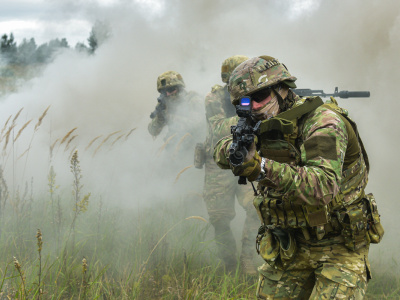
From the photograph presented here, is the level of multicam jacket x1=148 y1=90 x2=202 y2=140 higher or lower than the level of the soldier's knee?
higher

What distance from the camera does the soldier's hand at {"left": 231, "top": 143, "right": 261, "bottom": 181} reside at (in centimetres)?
186

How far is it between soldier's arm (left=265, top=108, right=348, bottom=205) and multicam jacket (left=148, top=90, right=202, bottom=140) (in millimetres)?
3717

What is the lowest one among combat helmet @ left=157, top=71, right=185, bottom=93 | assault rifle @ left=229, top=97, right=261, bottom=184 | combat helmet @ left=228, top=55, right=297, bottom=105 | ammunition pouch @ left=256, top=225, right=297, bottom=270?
ammunition pouch @ left=256, top=225, right=297, bottom=270

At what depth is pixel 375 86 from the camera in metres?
8.28

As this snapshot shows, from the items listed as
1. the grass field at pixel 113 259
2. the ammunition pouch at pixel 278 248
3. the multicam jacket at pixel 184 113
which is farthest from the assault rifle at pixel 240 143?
the multicam jacket at pixel 184 113

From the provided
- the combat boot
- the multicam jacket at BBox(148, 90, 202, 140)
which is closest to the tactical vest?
the combat boot

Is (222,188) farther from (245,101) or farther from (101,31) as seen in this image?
(101,31)

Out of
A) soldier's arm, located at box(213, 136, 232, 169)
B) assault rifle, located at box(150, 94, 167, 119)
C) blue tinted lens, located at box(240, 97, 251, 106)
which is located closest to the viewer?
blue tinted lens, located at box(240, 97, 251, 106)

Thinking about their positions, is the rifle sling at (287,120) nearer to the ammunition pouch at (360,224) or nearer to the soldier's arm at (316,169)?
the soldier's arm at (316,169)

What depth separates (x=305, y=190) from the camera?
1.90 meters

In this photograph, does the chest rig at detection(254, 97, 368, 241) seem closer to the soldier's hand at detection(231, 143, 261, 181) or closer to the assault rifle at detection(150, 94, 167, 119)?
the soldier's hand at detection(231, 143, 261, 181)

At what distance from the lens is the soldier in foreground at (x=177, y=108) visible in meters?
5.76

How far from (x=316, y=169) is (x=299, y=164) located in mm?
303

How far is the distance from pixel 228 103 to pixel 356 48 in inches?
195
